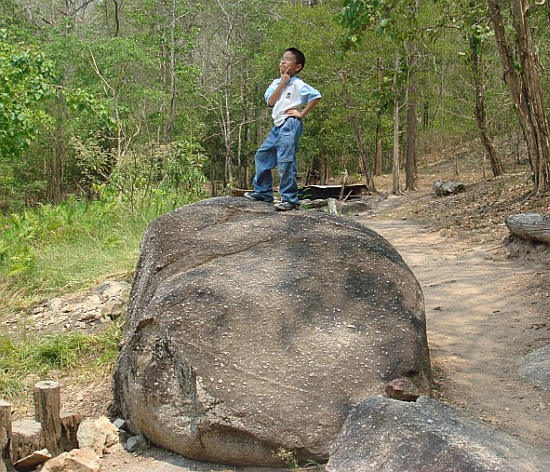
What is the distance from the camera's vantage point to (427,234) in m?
11.2

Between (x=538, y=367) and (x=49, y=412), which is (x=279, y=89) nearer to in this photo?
(x=538, y=367)

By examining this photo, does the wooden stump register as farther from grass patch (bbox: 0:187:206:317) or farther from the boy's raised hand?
grass patch (bbox: 0:187:206:317)

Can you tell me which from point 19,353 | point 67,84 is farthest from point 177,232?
point 67,84

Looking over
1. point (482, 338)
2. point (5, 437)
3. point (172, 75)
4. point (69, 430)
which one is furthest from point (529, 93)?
point (172, 75)

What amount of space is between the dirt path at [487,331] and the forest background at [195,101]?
2259 mm

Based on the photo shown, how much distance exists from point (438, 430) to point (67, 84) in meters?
21.1

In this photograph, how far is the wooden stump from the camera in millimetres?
3717

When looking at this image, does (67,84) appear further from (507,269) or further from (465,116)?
(507,269)

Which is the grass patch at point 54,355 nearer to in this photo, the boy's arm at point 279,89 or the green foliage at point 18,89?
the boy's arm at point 279,89

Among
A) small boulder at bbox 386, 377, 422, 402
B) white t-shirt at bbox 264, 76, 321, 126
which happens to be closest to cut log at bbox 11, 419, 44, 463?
small boulder at bbox 386, 377, 422, 402

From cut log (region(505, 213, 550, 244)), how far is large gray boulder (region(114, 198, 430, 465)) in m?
3.48

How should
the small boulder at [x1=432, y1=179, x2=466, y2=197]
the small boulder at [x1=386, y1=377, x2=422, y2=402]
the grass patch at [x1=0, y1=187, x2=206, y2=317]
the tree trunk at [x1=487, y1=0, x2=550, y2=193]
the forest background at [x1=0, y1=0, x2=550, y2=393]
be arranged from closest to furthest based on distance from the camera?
the small boulder at [x1=386, y1=377, x2=422, y2=402] → the grass patch at [x1=0, y1=187, x2=206, y2=317] → the forest background at [x1=0, y1=0, x2=550, y2=393] → the tree trunk at [x1=487, y1=0, x2=550, y2=193] → the small boulder at [x1=432, y1=179, x2=466, y2=197]

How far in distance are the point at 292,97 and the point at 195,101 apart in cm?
Result: 2276

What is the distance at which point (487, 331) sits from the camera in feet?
18.5
